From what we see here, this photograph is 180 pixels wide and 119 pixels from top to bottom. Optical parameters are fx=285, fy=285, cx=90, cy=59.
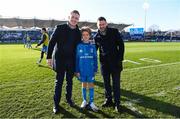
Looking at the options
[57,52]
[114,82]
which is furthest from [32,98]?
[114,82]

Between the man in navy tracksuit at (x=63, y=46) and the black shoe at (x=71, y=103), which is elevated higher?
the man in navy tracksuit at (x=63, y=46)

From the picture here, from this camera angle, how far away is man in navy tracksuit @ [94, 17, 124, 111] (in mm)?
5770

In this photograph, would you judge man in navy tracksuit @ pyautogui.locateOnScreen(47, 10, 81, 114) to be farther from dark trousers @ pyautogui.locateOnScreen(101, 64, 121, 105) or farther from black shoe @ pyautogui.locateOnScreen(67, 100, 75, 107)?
dark trousers @ pyautogui.locateOnScreen(101, 64, 121, 105)

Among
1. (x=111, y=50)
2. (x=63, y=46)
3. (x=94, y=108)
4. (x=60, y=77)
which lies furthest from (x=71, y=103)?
(x=111, y=50)

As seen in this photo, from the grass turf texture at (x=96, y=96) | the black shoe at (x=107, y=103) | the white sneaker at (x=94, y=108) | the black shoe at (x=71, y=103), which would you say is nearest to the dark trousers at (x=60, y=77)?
the grass turf texture at (x=96, y=96)

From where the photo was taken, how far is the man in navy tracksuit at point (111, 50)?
577 cm

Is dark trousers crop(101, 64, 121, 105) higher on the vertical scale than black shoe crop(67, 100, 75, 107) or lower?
higher

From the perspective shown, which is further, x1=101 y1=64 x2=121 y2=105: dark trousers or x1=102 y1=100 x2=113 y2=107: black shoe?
x1=102 y1=100 x2=113 y2=107: black shoe

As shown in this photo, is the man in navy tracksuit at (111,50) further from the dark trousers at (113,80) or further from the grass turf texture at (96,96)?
the grass turf texture at (96,96)

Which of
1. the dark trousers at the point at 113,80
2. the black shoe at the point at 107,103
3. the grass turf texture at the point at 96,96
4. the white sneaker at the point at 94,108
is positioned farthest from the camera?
the black shoe at the point at 107,103

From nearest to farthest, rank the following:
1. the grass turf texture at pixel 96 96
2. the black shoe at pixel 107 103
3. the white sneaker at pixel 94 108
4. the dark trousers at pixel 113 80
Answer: the grass turf texture at pixel 96 96 < the white sneaker at pixel 94 108 < the dark trousers at pixel 113 80 < the black shoe at pixel 107 103

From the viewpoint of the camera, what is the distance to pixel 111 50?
5.84 m

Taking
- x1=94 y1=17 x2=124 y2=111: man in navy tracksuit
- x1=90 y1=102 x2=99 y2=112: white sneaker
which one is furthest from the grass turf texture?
x1=94 y1=17 x2=124 y2=111: man in navy tracksuit

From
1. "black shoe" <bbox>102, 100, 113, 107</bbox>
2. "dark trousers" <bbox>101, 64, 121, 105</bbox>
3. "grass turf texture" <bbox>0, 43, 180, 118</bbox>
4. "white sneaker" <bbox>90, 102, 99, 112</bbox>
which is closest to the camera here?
"grass turf texture" <bbox>0, 43, 180, 118</bbox>
